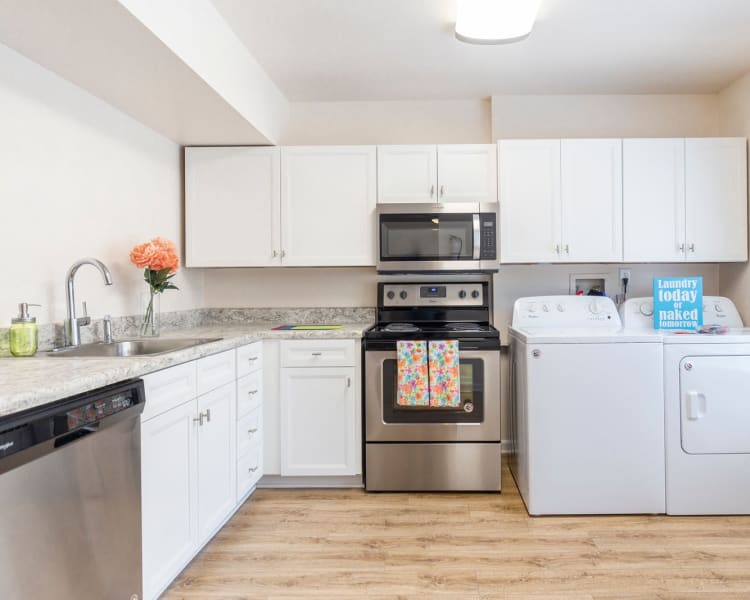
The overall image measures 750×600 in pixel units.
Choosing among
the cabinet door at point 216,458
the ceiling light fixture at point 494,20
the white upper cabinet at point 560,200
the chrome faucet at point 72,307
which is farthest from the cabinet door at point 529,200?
the chrome faucet at point 72,307

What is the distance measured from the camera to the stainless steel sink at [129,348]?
201 centimetres

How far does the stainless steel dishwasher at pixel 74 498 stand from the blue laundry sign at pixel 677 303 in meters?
2.63

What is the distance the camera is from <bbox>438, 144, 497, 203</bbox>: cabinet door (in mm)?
3100

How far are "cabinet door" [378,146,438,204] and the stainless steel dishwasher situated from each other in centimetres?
196

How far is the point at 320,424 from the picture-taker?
2.86 meters

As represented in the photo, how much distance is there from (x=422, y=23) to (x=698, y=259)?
6.63 feet

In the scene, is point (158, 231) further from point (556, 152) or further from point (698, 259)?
point (698, 259)

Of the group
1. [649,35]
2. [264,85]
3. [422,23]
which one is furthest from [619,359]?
[264,85]

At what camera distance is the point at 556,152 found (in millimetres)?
3059

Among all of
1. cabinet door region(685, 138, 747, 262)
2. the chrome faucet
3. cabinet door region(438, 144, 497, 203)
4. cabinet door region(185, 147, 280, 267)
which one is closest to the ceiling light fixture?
cabinet door region(438, 144, 497, 203)

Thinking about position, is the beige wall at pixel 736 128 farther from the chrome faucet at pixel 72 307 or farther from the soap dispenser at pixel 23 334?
the soap dispenser at pixel 23 334

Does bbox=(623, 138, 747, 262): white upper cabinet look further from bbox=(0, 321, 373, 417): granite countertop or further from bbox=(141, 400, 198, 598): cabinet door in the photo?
bbox=(141, 400, 198, 598): cabinet door

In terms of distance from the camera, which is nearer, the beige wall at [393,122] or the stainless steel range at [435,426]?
the stainless steel range at [435,426]

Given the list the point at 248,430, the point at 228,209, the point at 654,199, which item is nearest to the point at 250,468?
the point at 248,430
